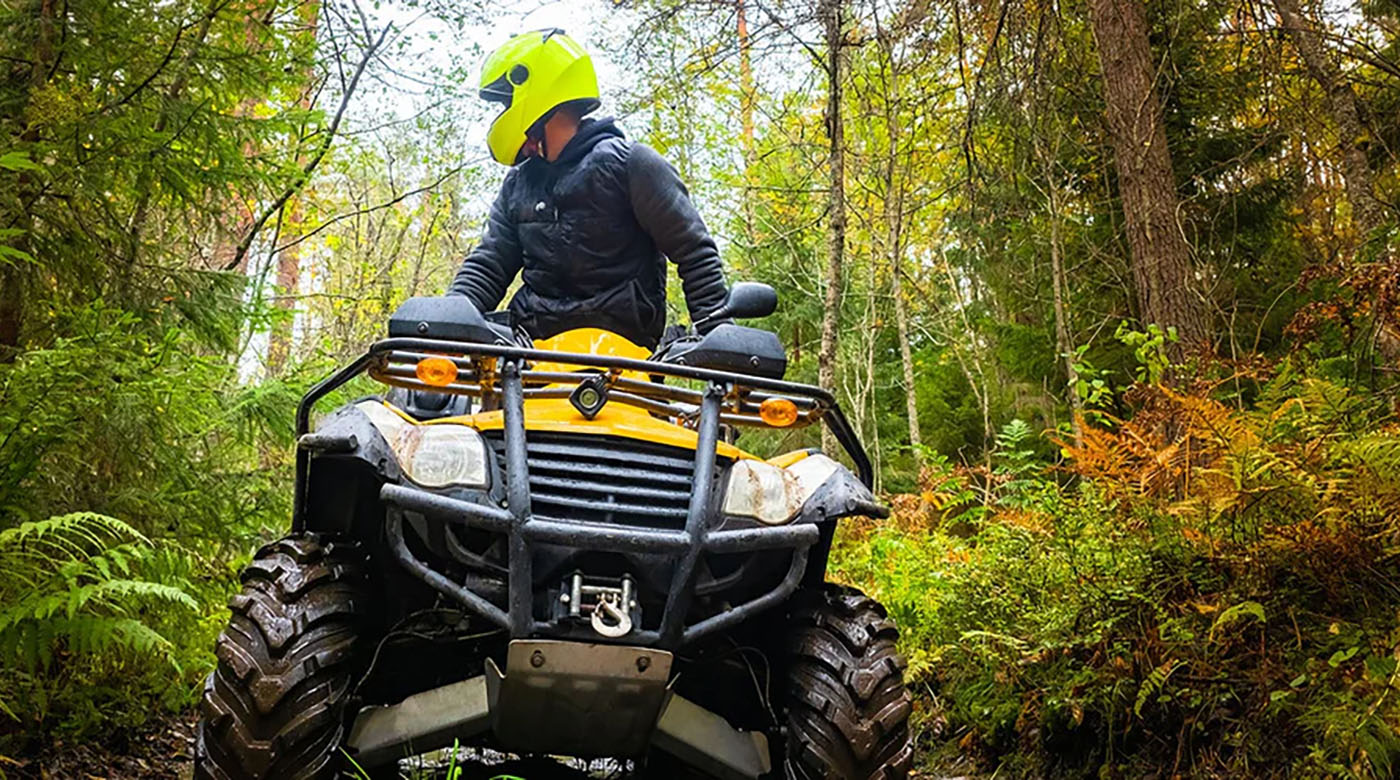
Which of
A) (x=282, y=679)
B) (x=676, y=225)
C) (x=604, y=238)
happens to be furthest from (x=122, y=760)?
(x=676, y=225)

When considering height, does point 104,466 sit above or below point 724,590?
above

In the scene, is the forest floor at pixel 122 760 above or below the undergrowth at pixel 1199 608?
below

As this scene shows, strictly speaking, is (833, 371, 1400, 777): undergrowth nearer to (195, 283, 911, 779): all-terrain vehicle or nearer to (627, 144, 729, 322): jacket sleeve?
(195, 283, 911, 779): all-terrain vehicle

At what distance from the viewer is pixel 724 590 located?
8.94ft

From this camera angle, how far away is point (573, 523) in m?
2.48

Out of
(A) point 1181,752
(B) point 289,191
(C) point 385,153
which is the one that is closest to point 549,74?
(B) point 289,191

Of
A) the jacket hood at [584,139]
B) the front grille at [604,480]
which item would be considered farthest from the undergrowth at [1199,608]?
the jacket hood at [584,139]

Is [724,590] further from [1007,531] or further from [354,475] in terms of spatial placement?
[1007,531]

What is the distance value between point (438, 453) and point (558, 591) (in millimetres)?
469

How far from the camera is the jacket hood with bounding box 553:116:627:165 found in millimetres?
4273

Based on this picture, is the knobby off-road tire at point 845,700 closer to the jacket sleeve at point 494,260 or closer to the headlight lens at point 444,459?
Answer: the headlight lens at point 444,459

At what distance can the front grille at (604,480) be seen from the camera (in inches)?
103

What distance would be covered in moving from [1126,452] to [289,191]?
456 cm

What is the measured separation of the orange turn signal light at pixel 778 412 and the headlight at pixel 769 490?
128 millimetres
